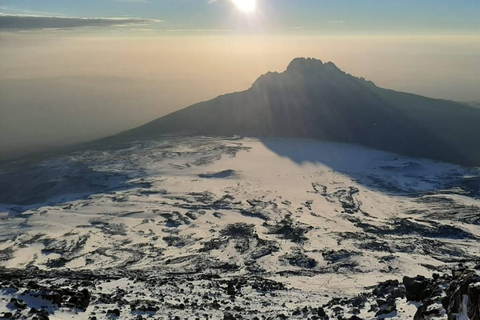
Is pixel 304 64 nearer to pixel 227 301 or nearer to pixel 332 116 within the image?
pixel 332 116

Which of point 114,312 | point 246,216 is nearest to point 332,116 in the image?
point 246,216

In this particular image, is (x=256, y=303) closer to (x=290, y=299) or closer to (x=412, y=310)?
(x=290, y=299)

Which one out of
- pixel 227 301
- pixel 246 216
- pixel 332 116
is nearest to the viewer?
pixel 227 301

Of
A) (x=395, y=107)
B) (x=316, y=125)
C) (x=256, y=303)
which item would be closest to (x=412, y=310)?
(x=256, y=303)

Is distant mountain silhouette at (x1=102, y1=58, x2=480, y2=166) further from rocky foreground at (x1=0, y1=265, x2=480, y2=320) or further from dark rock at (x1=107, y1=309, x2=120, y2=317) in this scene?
dark rock at (x1=107, y1=309, x2=120, y2=317)

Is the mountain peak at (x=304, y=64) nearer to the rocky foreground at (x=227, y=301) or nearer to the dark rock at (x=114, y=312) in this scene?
the rocky foreground at (x=227, y=301)

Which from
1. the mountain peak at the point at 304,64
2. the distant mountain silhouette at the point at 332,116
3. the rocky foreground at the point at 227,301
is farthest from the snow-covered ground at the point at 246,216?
the mountain peak at the point at 304,64

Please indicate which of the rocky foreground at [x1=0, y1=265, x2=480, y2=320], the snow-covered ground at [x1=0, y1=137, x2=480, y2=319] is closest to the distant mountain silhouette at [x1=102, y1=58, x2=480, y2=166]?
the snow-covered ground at [x1=0, y1=137, x2=480, y2=319]
